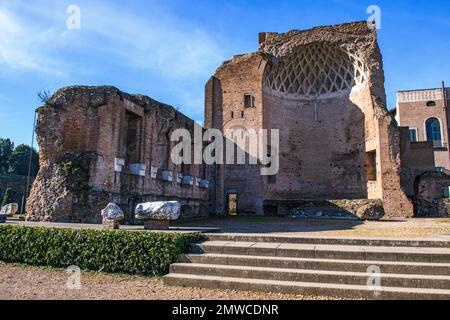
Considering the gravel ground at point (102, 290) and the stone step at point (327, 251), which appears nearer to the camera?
the gravel ground at point (102, 290)

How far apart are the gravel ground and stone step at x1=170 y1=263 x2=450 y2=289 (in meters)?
0.46

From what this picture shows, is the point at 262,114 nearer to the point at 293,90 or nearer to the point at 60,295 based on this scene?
the point at 293,90

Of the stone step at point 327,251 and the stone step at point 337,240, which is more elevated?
the stone step at point 337,240

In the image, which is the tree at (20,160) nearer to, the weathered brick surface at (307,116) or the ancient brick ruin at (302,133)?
the weathered brick surface at (307,116)

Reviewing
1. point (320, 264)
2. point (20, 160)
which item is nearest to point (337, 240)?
point (320, 264)

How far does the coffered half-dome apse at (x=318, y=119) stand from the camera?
2752cm

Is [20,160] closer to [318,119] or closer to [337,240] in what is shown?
[318,119]

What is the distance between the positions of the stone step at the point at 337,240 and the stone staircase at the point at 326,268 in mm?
19

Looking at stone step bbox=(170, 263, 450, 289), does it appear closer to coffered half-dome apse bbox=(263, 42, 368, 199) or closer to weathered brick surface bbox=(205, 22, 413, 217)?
weathered brick surface bbox=(205, 22, 413, 217)

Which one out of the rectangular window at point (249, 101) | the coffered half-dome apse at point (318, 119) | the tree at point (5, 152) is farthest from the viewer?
the tree at point (5, 152)

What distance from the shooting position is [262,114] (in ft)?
86.2

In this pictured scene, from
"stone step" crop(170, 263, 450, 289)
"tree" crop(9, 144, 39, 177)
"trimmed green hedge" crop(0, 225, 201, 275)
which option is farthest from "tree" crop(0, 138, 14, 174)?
"stone step" crop(170, 263, 450, 289)

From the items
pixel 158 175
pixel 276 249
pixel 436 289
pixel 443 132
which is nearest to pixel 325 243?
pixel 276 249

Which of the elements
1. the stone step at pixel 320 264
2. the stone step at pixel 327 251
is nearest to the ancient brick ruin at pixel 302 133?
the stone step at pixel 327 251
